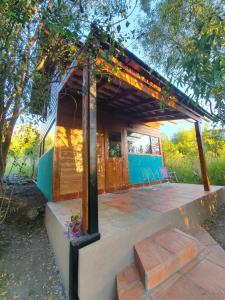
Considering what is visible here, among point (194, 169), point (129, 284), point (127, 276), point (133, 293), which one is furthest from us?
point (194, 169)

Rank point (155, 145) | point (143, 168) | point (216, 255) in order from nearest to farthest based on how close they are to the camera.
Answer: point (216, 255) < point (143, 168) < point (155, 145)

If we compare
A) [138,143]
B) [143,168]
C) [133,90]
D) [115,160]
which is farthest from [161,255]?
[138,143]

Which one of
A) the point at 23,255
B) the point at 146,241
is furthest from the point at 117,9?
the point at 23,255


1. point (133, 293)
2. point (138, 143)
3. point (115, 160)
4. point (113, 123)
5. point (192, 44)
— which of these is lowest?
point (133, 293)

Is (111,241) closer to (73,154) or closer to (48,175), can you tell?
(73,154)

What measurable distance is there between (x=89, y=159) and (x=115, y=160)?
3.51 meters

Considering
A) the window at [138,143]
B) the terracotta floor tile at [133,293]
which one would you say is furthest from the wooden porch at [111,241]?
the window at [138,143]

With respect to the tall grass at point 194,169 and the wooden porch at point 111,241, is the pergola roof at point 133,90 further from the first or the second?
the tall grass at point 194,169

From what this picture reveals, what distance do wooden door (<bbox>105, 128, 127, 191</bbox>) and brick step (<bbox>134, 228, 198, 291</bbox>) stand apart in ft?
9.69

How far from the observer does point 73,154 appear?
4.56 m

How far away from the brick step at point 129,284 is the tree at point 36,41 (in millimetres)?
2626

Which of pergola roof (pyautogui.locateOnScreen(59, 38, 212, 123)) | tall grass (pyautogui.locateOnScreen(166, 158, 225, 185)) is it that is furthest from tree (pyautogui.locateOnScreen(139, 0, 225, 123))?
tall grass (pyautogui.locateOnScreen(166, 158, 225, 185))

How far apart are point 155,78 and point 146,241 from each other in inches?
123

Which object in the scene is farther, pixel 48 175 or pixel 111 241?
pixel 48 175
